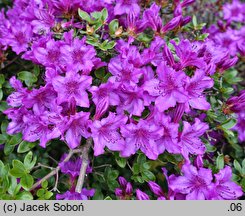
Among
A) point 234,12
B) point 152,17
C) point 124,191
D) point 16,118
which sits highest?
point 152,17

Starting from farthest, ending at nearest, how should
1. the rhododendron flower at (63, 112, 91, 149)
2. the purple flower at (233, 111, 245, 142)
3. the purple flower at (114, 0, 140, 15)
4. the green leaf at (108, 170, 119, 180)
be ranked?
the purple flower at (233, 111, 245, 142)
the purple flower at (114, 0, 140, 15)
the green leaf at (108, 170, 119, 180)
the rhododendron flower at (63, 112, 91, 149)

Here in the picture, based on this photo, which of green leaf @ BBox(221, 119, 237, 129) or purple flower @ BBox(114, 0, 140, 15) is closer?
green leaf @ BBox(221, 119, 237, 129)

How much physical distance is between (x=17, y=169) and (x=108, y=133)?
45 cm

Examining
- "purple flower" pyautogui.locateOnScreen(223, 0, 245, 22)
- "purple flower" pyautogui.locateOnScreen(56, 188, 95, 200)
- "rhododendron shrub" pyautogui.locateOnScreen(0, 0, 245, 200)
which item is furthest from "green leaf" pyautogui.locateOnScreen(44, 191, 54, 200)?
"purple flower" pyautogui.locateOnScreen(223, 0, 245, 22)

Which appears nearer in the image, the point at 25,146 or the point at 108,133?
the point at 108,133

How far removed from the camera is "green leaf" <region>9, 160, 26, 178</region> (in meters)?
1.82

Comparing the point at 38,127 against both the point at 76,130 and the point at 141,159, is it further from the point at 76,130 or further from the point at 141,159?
the point at 141,159

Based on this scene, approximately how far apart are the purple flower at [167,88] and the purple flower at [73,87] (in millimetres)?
281

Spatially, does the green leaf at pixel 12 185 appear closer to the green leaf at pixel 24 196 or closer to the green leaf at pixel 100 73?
the green leaf at pixel 24 196

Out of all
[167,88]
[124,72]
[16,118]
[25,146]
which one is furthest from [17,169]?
[167,88]

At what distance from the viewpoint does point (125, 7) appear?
7.18 ft

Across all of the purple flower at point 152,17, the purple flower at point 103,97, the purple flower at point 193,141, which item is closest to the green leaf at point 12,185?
the purple flower at point 103,97

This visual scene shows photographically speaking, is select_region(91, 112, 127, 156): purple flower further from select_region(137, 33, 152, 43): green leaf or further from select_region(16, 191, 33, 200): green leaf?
select_region(137, 33, 152, 43): green leaf
